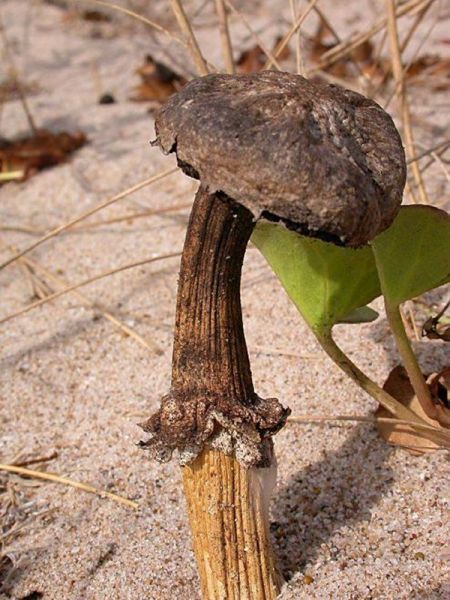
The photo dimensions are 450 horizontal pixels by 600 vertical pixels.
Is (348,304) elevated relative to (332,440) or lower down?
elevated

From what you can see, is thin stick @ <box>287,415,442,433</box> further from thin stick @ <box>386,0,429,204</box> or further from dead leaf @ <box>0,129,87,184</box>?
dead leaf @ <box>0,129,87,184</box>

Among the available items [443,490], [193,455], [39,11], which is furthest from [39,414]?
[39,11]

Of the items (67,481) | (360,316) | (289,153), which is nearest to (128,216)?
(67,481)

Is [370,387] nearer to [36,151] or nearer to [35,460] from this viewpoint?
[35,460]

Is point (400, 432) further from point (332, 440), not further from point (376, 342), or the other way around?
point (376, 342)

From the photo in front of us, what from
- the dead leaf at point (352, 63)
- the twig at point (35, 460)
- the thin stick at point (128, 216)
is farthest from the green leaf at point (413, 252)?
the dead leaf at point (352, 63)

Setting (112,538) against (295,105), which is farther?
(112,538)

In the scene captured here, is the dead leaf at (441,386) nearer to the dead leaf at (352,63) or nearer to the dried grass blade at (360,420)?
the dried grass blade at (360,420)

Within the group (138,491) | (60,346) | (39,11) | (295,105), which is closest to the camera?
(295,105)
